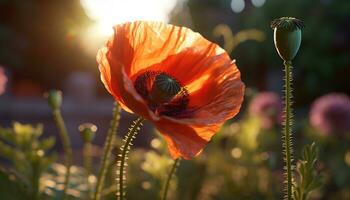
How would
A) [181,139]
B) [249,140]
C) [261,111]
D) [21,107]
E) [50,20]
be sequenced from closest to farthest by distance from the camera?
1. [181,139]
2. [249,140]
3. [261,111]
4. [21,107]
5. [50,20]

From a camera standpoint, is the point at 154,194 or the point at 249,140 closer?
the point at 154,194

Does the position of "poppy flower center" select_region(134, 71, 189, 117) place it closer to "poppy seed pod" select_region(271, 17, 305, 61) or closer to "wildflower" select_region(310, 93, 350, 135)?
"poppy seed pod" select_region(271, 17, 305, 61)

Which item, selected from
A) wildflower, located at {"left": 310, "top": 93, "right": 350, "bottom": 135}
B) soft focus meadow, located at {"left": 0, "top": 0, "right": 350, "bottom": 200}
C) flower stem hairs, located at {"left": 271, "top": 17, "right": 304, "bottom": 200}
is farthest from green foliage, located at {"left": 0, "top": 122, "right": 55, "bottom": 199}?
wildflower, located at {"left": 310, "top": 93, "right": 350, "bottom": 135}

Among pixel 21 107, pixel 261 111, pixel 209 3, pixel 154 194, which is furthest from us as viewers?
pixel 209 3

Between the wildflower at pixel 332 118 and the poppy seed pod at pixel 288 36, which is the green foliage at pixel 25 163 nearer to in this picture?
the poppy seed pod at pixel 288 36

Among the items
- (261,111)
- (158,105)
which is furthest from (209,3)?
(158,105)

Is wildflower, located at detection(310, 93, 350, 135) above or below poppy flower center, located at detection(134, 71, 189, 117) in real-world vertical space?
above

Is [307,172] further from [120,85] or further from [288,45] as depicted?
[120,85]

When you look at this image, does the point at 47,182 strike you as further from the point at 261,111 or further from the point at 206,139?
the point at 261,111
